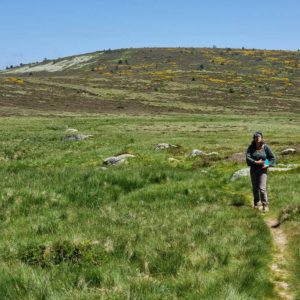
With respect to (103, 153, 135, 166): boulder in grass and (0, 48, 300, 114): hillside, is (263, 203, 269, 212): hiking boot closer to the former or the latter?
(103, 153, 135, 166): boulder in grass

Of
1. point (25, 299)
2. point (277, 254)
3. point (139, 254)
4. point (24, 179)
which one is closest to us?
point (25, 299)

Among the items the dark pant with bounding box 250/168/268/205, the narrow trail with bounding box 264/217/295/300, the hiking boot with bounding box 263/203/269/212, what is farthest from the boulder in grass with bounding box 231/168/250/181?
the narrow trail with bounding box 264/217/295/300

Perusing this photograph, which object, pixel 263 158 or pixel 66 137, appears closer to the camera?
pixel 263 158

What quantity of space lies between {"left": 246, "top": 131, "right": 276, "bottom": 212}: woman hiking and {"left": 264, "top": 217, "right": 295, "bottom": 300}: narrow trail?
7.88 ft

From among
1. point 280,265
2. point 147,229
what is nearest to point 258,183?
point 147,229

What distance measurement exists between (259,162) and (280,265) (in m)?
6.24

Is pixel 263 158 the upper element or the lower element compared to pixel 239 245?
upper

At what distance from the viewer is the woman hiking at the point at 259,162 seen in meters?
15.8

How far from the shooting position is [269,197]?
16.9 m

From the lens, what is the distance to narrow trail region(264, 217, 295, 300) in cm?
845

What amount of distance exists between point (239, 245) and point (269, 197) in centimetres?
673

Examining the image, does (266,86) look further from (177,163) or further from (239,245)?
(239,245)

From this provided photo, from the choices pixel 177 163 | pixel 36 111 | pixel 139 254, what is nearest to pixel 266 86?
pixel 36 111

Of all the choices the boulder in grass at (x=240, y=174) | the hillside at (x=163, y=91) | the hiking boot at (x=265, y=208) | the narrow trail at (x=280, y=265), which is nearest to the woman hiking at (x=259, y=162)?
the hiking boot at (x=265, y=208)
